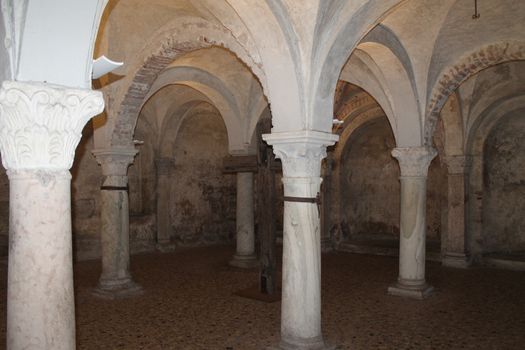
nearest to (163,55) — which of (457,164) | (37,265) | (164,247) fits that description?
(37,265)

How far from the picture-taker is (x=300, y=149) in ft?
16.4

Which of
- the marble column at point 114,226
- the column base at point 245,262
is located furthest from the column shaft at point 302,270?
the column base at point 245,262

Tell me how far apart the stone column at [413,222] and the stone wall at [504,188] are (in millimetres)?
4956

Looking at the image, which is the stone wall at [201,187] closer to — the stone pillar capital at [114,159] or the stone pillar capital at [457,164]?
the stone pillar capital at [114,159]

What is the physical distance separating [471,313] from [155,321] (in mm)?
4858

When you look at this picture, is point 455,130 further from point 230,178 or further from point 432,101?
point 230,178

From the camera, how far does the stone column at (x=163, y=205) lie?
13.5 m

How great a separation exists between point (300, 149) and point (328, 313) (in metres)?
3.12

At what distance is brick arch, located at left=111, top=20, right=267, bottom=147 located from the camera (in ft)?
20.3

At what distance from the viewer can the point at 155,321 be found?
6512 millimetres

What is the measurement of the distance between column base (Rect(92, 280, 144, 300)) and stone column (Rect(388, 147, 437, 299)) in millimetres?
4683

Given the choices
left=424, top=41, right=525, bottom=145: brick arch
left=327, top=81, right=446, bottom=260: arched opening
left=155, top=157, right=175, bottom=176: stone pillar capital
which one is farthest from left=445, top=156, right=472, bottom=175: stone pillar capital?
left=155, top=157, right=175, bottom=176: stone pillar capital

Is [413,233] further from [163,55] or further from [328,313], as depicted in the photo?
[163,55]

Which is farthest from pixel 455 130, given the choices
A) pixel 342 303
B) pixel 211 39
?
pixel 211 39
